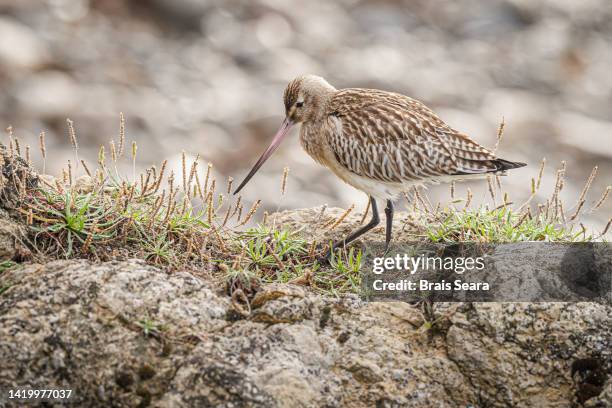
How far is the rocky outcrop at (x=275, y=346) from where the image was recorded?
5.07m

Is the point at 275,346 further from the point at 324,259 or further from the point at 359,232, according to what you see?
the point at 359,232

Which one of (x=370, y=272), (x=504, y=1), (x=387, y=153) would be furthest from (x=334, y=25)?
(x=370, y=272)

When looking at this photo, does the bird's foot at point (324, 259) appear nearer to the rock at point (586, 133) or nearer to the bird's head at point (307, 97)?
the bird's head at point (307, 97)

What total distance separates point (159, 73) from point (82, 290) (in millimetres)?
11345

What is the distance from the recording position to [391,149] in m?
7.25

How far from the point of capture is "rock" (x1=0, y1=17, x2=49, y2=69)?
50.1 ft

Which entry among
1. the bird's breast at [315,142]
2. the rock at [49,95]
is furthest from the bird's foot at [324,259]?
the rock at [49,95]

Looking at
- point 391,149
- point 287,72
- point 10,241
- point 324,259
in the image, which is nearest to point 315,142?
point 391,149

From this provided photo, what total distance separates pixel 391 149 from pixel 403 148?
10 centimetres

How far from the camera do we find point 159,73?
16.1m

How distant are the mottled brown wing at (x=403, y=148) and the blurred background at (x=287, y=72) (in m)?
5.65

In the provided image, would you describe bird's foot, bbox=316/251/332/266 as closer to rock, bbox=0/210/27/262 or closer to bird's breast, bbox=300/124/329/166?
bird's breast, bbox=300/124/329/166

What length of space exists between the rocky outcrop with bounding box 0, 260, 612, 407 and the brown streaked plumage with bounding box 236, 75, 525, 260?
1551mm

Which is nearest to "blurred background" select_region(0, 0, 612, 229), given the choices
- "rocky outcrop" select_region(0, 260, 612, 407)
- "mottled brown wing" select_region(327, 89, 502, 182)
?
"mottled brown wing" select_region(327, 89, 502, 182)
